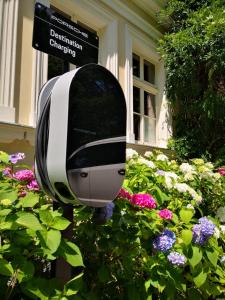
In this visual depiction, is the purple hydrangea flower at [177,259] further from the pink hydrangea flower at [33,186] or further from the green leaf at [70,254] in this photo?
the pink hydrangea flower at [33,186]

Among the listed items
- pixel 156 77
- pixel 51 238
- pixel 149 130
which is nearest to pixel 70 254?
pixel 51 238

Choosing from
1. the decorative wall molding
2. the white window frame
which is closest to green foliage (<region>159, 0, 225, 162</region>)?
the white window frame

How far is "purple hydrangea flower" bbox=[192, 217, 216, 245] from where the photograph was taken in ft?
5.53

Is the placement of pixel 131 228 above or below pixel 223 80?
below

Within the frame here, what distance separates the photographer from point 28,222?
46.4 inches

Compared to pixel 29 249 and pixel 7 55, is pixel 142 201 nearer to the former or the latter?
pixel 29 249

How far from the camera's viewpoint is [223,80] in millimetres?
6391

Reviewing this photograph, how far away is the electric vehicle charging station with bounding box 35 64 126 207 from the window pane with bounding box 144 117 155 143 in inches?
208

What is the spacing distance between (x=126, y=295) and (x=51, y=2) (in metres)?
4.26

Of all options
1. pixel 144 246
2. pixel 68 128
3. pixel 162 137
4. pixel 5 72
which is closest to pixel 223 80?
pixel 162 137

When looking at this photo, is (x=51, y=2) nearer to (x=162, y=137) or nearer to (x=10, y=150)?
(x=10, y=150)

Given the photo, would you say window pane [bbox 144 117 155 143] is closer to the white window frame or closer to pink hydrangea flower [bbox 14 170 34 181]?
the white window frame

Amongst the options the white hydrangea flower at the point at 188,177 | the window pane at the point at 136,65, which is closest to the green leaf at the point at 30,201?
the white hydrangea flower at the point at 188,177

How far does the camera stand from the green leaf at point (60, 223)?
1246mm
